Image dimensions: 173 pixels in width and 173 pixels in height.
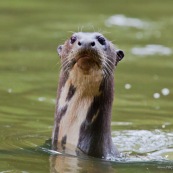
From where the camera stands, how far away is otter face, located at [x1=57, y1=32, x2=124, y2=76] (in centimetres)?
709

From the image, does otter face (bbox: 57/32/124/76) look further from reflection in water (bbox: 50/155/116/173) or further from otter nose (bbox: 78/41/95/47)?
reflection in water (bbox: 50/155/116/173)

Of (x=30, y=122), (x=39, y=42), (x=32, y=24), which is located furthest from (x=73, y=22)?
(x=30, y=122)

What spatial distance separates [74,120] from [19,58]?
16.3 feet

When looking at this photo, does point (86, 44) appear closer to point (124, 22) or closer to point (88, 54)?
point (88, 54)

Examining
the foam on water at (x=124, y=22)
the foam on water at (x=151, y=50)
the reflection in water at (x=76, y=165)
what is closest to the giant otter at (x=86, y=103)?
the reflection in water at (x=76, y=165)

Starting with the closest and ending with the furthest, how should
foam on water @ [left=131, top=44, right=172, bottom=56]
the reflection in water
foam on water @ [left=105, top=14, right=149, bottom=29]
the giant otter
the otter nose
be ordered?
the reflection in water
the otter nose
the giant otter
foam on water @ [left=131, top=44, right=172, bottom=56]
foam on water @ [left=105, top=14, right=149, bottom=29]

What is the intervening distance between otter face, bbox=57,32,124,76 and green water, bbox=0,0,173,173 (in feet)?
2.46

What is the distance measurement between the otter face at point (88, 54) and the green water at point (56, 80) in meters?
0.75

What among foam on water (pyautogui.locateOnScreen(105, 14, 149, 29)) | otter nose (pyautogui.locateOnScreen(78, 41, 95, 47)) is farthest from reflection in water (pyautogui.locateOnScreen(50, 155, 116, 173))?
foam on water (pyautogui.locateOnScreen(105, 14, 149, 29))

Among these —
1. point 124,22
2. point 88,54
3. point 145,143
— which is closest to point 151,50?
point 124,22

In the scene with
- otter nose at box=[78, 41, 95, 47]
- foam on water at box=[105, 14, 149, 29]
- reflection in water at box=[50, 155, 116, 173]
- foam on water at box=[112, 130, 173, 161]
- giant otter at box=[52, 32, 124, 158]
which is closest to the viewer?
reflection in water at box=[50, 155, 116, 173]

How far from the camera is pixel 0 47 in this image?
12938 mm

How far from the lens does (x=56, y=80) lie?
36.6 feet

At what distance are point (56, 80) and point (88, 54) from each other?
13.4 ft
